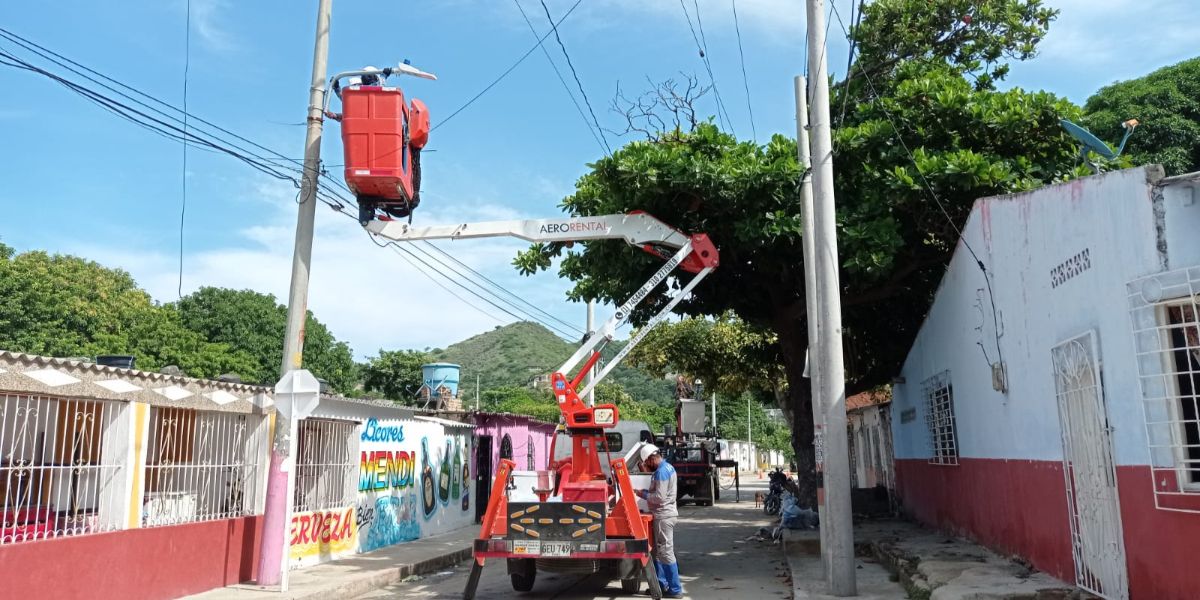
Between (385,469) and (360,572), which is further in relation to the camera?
(385,469)

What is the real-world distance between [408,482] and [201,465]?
22.6 feet

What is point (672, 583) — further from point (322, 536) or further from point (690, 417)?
point (690, 417)

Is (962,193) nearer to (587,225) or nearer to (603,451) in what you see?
(587,225)

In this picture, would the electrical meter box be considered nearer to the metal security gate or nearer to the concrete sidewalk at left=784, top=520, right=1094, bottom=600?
the concrete sidewalk at left=784, top=520, right=1094, bottom=600

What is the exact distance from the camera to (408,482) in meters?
17.4

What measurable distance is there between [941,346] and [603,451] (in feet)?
18.9

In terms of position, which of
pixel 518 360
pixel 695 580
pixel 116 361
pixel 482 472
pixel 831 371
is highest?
pixel 518 360

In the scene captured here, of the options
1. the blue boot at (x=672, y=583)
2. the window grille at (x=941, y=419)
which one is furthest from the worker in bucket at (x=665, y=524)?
the window grille at (x=941, y=419)

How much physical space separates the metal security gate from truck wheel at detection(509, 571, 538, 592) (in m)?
6.26

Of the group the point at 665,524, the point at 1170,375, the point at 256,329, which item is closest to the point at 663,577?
the point at 665,524

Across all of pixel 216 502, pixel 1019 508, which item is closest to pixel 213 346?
pixel 216 502

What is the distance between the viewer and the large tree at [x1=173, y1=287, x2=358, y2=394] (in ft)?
156

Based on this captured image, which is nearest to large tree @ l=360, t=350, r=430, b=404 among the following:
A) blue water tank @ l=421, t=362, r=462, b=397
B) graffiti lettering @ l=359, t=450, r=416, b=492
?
blue water tank @ l=421, t=362, r=462, b=397

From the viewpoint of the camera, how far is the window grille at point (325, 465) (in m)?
13.3
